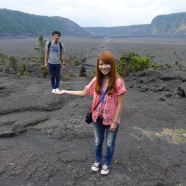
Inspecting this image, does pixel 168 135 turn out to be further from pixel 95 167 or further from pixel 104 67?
pixel 104 67

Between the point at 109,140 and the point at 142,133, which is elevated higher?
the point at 109,140

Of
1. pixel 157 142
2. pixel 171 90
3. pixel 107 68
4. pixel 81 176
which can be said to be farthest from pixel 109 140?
pixel 171 90

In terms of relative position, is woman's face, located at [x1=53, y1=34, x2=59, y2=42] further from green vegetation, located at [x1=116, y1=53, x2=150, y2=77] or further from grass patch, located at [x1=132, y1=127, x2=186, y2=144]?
green vegetation, located at [x1=116, y1=53, x2=150, y2=77]

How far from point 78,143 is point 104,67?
2.56 metres

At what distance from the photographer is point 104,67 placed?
15.7ft

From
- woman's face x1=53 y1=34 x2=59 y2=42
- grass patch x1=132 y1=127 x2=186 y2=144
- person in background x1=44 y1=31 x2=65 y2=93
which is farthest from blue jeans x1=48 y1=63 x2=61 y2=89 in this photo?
grass patch x1=132 y1=127 x2=186 y2=144

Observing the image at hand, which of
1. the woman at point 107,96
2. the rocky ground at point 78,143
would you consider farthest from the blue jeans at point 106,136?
the rocky ground at point 78,143

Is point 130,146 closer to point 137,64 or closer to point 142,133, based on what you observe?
point 142,133

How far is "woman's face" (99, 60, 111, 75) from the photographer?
4.77 m

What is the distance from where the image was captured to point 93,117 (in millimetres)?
5137

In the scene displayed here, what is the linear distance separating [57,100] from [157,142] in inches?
146

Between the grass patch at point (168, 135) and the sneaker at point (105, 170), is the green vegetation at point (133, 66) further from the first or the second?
the sneaker at point (105, 170)

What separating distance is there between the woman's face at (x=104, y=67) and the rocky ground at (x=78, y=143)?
1.82 metres

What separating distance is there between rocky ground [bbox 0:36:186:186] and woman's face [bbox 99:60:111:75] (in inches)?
71.7
